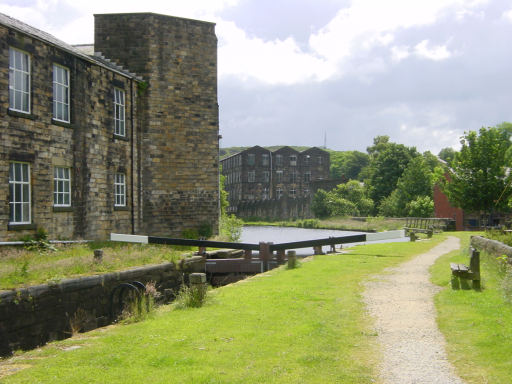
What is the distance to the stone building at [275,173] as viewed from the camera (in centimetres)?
7594

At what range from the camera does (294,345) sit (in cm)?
664

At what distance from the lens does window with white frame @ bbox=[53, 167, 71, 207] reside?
17.0 meters

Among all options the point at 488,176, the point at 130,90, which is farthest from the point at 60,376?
the point at 488,176

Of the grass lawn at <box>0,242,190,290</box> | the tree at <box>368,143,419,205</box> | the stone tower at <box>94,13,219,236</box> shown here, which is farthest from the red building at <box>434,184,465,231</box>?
the grass lawn at <box>0,242,190,290</box>

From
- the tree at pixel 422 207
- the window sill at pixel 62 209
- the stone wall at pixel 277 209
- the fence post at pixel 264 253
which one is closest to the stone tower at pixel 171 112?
the window sill at pixel 62 209

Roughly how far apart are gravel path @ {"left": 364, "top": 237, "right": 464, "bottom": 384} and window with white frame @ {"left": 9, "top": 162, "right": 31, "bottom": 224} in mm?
10544

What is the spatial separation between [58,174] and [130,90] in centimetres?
573

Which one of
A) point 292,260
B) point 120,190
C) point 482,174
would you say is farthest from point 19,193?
point 482,174

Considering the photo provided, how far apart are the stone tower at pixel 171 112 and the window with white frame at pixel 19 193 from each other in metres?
6.39

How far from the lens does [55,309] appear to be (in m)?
9.90

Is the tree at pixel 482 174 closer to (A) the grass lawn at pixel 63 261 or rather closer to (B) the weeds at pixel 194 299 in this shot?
(A) the grass lawn at pixel 63 261

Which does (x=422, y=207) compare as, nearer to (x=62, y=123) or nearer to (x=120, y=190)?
(x=120, y=190)

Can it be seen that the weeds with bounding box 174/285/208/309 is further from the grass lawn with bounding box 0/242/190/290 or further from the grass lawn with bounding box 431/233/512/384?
the grass lawn with bounding box 431/233/512/384

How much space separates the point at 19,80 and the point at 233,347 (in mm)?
12554
